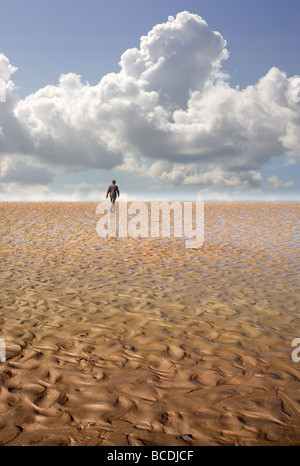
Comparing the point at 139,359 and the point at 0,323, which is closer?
the point at 139,359

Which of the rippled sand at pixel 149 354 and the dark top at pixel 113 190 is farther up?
the dark top at pixel 113 190

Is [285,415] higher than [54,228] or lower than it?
lower

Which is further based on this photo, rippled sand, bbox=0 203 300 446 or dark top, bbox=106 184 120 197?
dark top, bbox=106 184 120 197

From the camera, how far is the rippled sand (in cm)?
306

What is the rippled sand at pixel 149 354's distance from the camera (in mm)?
3061

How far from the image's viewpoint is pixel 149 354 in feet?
14.7

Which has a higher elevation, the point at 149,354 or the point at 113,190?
the point at 113,190

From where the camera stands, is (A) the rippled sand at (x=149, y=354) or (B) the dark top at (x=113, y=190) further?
(B) the dark top at (x=113, y=190)

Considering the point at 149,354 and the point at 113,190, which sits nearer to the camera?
the point at 149,354

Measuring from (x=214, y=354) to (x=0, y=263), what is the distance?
315 inches
